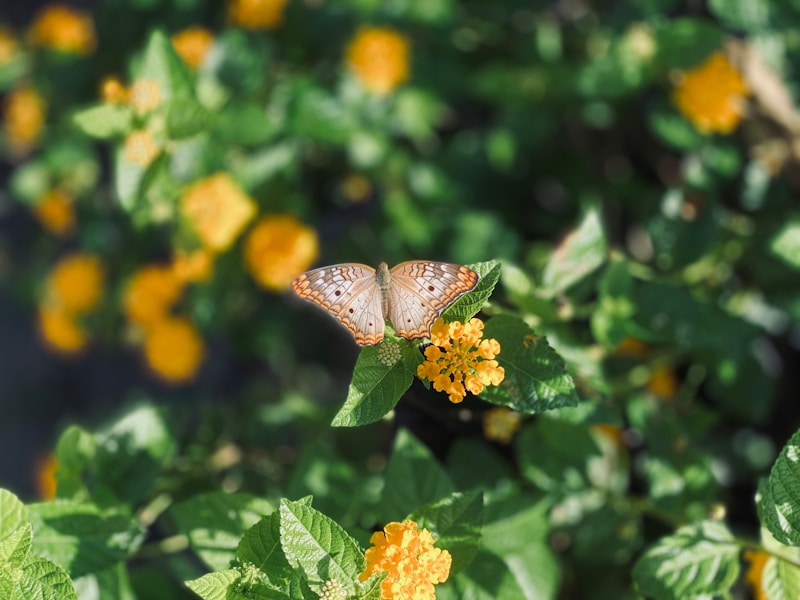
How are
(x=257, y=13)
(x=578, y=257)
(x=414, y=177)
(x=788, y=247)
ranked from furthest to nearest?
(x=414, y=177) → (x=257, y=13) → (x=788, y=247) → (x=578, y=257)

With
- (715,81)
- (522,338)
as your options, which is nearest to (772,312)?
(715,81)

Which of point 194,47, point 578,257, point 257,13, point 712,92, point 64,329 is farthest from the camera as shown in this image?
point 64,329

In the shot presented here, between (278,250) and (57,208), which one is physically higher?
(278,250)

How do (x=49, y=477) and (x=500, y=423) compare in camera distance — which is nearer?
(x=500, y=423)

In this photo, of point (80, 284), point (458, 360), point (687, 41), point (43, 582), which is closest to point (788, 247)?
point (687, 41)

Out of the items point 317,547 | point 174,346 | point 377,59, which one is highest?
point 377,59

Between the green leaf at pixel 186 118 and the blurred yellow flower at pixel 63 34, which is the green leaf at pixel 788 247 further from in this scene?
the blurred yellow flower at pixel 63 34

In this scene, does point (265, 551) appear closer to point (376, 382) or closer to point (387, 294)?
point (376, 382)
